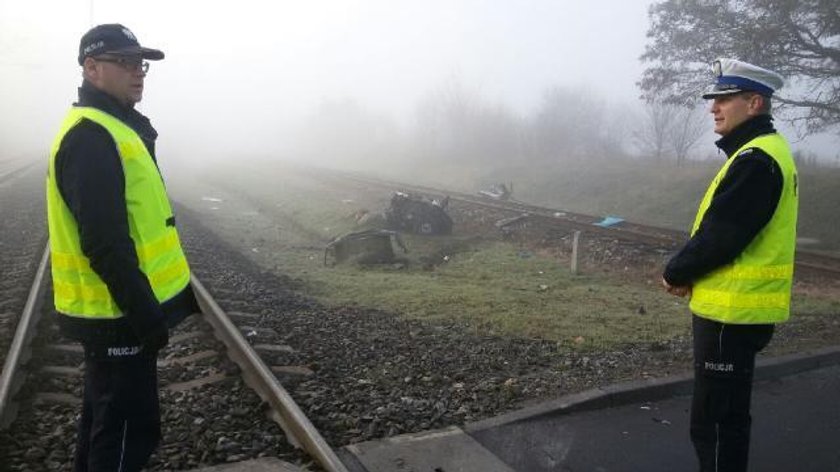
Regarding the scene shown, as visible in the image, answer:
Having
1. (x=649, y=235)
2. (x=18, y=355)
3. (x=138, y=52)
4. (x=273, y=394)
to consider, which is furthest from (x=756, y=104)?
(x=649, y=235)

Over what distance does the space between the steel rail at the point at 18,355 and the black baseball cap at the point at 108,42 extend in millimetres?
2713

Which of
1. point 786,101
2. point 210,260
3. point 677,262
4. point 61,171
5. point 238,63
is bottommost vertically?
point 210,260

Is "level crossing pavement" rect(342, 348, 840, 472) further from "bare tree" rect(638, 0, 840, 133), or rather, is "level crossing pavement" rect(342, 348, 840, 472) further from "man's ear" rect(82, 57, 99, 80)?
"bare tree" rect(638, 0, 840, 133)

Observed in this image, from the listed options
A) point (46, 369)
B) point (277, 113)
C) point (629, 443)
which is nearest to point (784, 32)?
point (629, 443)

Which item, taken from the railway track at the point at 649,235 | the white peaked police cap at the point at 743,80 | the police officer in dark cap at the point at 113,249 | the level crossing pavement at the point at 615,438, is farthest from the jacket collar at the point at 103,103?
Answer: the railway track at the point at 649,235

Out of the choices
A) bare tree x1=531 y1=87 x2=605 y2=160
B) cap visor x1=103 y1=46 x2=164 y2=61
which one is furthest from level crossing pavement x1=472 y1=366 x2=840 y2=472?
bare tree x1=531 y1=87 x2=605 y2=160

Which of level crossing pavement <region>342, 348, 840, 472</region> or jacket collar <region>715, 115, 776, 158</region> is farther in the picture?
level crossing pavement <region>342, 348, 840, 472</region>

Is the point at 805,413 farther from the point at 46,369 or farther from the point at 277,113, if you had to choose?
the point at 277,113

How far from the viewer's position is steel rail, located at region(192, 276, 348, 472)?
3.73 m

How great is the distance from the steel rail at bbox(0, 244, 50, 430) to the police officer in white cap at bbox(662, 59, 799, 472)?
421 centimetres

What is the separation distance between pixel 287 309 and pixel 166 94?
86.3 m

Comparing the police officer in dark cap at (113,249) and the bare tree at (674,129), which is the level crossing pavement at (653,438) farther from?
the bare tree at (674,129)

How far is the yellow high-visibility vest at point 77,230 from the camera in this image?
2652mm

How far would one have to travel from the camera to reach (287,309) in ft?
24.7
